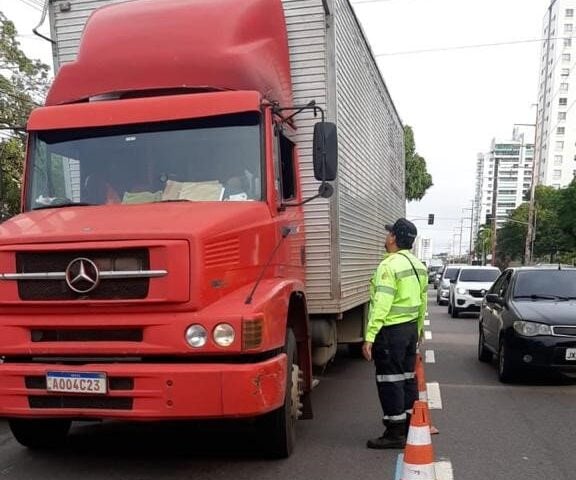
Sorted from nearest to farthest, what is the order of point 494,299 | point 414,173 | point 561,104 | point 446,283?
1. point 494,299
2. point 446,283
3. point 414,173
4. point 561,104

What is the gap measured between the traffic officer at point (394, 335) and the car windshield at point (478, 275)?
15.4 m

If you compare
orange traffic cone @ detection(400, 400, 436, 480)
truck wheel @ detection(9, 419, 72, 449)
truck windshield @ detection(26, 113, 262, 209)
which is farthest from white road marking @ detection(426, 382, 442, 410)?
truck wheel @ detection(9, 419, 72, 449)

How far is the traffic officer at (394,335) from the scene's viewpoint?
5.50 m

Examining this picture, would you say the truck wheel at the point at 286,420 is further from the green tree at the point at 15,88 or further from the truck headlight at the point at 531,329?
the green tree at the point at 15,88

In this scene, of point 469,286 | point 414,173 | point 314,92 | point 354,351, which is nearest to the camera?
point 314,92

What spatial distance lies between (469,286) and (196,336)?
16686mm

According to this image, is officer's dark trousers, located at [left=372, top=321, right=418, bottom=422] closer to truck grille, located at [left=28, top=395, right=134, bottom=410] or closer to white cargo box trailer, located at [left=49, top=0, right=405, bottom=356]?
white cargo box trailer, located at [left=49, top=0, right=405, bottom=356]

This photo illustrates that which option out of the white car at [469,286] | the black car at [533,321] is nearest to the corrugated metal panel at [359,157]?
the black car at [533,321]

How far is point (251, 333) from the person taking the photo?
4258 millimetres

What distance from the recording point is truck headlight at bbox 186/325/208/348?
4266 mm

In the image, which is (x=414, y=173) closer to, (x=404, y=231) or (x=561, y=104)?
(x=404, y=231)

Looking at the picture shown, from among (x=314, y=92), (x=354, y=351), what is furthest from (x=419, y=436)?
(x=354, y=351)

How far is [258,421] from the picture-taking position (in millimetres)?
5008

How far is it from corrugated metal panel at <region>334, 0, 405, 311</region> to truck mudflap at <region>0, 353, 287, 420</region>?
2.52 meters
